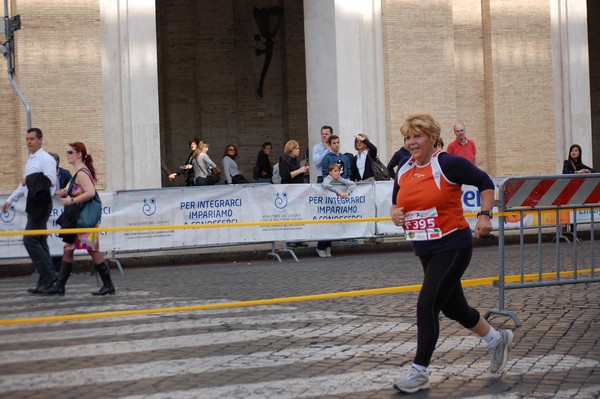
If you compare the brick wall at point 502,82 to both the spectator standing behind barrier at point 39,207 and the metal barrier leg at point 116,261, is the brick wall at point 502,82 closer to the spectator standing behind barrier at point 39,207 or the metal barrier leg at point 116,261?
the metal barrier leg at point 116,261

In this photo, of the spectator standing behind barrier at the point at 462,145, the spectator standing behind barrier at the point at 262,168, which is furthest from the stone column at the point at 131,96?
the spectator standing behind barrier at the point at 462,145

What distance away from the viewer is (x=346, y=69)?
25.2 meters

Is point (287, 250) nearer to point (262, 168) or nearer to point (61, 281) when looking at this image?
point (262, 168)

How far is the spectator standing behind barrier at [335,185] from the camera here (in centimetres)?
1962

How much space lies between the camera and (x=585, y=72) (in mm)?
27812

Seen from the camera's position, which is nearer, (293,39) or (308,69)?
(308,69)

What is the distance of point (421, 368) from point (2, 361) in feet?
10.7

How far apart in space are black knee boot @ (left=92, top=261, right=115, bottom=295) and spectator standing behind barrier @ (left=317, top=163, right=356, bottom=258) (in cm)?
672

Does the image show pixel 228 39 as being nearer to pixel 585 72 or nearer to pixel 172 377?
pixel 585 72

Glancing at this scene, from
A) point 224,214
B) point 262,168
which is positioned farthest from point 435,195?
point 262,168

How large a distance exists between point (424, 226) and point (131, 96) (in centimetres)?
1662

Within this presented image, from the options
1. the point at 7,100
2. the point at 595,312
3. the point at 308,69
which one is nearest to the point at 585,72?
the point at 308,69

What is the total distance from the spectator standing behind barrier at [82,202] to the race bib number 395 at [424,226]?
6390 millimetres

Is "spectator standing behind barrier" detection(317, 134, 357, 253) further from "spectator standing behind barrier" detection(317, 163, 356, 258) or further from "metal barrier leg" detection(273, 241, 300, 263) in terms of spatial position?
"metal barrier leg" detection(273, 241, 300, 263)
